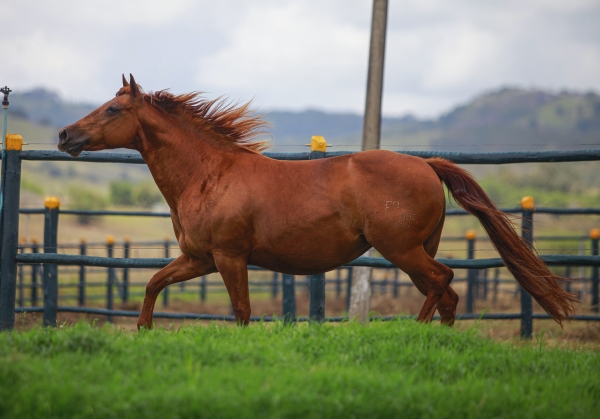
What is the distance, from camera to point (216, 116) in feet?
17.0

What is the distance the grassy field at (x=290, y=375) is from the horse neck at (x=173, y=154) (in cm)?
133

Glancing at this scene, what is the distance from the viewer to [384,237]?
4512 millimetres

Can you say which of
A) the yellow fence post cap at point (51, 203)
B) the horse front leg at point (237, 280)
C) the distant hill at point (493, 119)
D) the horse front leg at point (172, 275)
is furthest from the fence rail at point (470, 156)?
the distant hill at point (493, 119)

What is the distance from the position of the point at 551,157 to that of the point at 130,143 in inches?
137

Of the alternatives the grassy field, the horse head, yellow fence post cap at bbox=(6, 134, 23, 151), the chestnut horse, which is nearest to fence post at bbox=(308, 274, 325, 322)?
the chestnut horse

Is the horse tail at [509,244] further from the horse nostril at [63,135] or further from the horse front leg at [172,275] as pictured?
the horse nostril at [63,135]

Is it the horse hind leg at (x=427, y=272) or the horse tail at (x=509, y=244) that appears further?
the horse tail at (x=509, y=244)

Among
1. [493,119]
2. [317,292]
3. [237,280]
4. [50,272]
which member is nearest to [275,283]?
[50,272]

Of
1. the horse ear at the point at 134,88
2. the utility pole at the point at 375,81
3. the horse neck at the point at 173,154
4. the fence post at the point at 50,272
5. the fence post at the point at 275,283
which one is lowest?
the fence post at the point at 275,283

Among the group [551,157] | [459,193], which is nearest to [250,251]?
[459,193]

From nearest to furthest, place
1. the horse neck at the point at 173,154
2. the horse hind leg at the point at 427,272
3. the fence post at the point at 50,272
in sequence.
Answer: the horse hind leg at the point at 427,272 < the horse neck at the point at 173,154 < the fence post at the point at 50,272

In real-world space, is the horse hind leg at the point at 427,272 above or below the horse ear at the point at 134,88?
below

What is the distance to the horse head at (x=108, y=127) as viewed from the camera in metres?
4.82

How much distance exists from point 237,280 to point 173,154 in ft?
3.82
